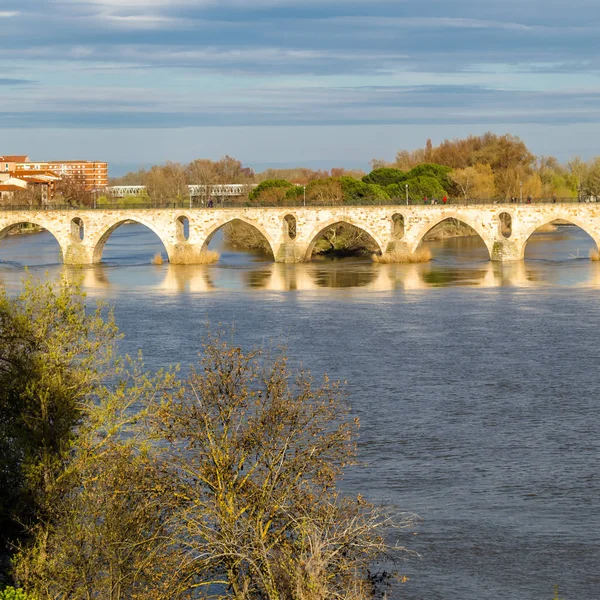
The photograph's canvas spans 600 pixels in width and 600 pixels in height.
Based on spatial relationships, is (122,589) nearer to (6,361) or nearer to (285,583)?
(285,583)

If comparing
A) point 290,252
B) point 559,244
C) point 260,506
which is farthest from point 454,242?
point 260,506

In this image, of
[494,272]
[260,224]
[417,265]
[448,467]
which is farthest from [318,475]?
[260,224]

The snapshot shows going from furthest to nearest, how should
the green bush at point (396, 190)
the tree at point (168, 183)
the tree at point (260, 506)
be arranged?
the tree at point (168, 183) → the green bush at point (396, 190) → the tree at point (260, 506)

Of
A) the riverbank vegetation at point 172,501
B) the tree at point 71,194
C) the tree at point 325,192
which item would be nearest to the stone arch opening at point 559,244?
the tree at point 325,192

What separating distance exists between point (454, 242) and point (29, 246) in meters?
31.0

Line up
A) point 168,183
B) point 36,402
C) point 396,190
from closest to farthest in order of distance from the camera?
point 36,402 → point 396,190 → point 168,183

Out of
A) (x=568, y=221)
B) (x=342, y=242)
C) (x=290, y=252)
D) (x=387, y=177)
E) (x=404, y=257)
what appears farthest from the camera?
(x=387, y=177)

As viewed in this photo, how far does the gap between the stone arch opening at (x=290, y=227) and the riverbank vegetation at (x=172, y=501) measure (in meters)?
49.9

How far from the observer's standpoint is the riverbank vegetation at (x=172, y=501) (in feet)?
52.1

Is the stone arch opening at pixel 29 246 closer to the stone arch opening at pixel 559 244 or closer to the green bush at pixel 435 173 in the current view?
the stone arch opening at pixel 559 244

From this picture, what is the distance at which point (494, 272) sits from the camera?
6050 cm

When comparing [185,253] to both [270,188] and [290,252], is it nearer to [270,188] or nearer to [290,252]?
[290,252]

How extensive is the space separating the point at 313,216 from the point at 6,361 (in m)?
49.3

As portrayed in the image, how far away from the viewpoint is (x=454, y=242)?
86.2 m
